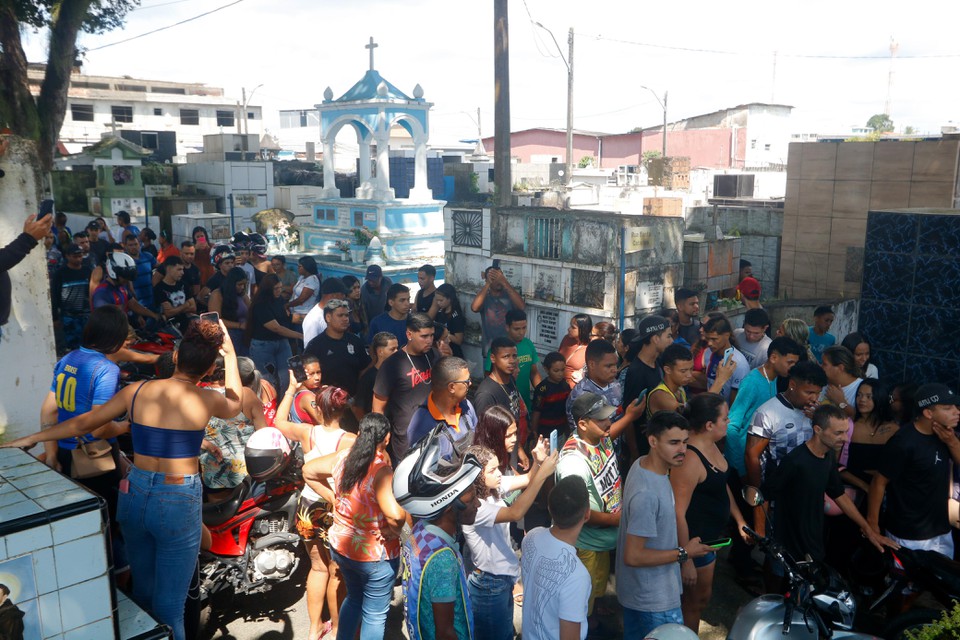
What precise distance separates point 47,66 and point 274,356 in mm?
11088

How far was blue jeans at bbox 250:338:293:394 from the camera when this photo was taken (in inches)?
310

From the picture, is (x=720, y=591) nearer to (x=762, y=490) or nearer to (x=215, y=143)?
(x=762, y=490)

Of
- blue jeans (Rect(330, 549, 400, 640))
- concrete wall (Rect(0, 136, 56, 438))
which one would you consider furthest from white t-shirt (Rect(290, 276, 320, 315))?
blue jeans (Rect(330, 549, 400, 640))

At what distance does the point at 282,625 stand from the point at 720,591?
10.2 feet

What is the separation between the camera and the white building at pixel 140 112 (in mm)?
47250

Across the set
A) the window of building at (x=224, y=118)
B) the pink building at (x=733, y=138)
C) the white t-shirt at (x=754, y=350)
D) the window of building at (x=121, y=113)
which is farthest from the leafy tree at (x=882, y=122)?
the white t-shirt at (x=754, y=350)

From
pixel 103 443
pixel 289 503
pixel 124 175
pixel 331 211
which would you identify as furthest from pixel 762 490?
pixel 124 175

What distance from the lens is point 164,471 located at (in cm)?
375

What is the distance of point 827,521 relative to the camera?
5363 millimetres

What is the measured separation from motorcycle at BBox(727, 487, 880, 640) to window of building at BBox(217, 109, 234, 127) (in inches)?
2160

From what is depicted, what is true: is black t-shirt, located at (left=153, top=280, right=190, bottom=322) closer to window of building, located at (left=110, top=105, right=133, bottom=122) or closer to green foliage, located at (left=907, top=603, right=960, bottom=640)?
green foliage, located at (left=907, top=603, right=960, bottom=640)

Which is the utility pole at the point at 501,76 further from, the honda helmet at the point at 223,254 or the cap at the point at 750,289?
the cap at the point at 750,289

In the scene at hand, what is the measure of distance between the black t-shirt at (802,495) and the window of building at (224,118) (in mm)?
54394

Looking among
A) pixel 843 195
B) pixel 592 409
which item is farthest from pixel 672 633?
pixel 843 195
